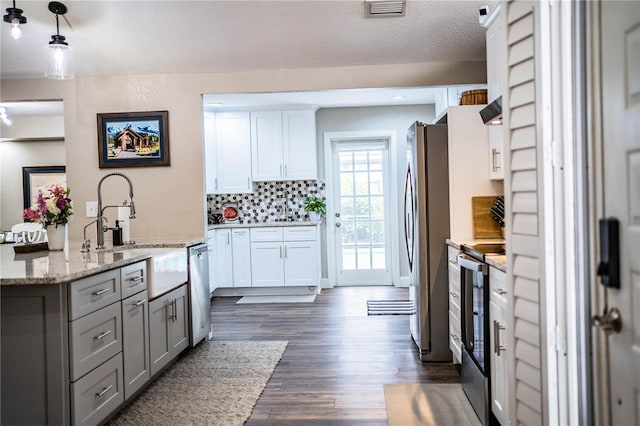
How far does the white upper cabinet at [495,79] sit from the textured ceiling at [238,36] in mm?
217

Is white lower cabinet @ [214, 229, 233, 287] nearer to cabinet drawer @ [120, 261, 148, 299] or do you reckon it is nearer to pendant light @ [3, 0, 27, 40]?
cabinet drawer @ [120, 261, 148, 299]

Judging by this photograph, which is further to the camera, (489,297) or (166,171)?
(166,171)

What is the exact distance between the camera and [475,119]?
3531 millimetres

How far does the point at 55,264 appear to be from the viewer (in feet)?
8.24

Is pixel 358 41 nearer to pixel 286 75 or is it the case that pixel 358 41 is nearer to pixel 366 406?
pixel 286 75

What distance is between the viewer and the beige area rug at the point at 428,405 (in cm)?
266

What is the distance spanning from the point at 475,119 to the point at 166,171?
2504mm

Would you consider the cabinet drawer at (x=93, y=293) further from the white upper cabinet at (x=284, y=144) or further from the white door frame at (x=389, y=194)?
the white door frame at (x=389, y=194)

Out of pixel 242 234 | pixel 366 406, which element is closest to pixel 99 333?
pixel 366 406

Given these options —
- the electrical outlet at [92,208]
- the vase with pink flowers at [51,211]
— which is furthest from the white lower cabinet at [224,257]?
the vase with pink flowers at [51,211]

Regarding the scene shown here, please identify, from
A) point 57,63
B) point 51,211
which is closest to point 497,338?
point 51,211

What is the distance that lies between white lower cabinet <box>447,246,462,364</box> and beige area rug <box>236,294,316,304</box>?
2677mm

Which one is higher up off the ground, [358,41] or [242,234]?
[358,41]

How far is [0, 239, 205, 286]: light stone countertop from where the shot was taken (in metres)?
2.11
